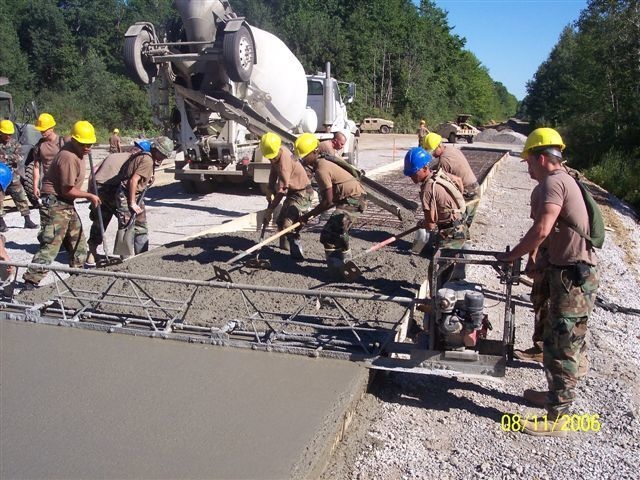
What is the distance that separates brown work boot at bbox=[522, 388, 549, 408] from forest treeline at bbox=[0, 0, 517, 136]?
34.1 meters

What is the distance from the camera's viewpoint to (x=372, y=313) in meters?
4.62

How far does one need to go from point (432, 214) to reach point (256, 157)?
6.83 metres

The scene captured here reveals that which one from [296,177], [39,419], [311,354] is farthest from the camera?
[296,177]

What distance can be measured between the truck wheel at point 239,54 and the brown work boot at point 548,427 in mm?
7326

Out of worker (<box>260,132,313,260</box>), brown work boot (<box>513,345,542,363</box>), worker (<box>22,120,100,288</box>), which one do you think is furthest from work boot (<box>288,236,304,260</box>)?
brown work boot (<box>513,345,542,363</box>)

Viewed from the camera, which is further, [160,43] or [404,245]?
[160,43]

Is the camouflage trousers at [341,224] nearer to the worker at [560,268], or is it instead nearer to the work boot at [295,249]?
the work boot at [295,249]

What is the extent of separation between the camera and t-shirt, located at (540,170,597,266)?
320 cm

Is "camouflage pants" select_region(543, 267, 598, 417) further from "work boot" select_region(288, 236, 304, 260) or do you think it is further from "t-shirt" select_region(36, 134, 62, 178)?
"t-shirt" select_region(36, 134, 62, 178)

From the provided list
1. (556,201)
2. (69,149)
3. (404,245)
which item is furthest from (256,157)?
(556,201)

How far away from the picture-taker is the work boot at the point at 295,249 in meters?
6.08

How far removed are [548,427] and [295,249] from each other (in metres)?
3.33

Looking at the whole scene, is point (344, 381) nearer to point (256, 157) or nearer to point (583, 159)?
point (256, 157)

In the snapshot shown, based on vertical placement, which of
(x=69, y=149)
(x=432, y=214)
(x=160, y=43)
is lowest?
(x=432, y=214)
